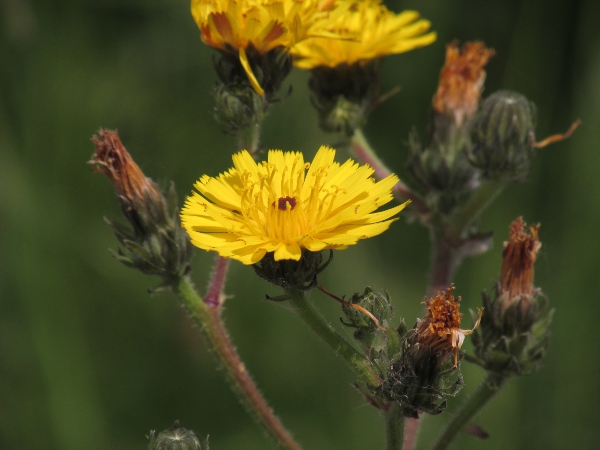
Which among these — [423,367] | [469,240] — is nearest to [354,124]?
[469,240]

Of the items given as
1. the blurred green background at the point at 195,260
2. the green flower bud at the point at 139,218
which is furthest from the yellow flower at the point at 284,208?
the blurred green background at the point at 195,260

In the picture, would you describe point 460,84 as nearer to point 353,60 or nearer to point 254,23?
point 353,60

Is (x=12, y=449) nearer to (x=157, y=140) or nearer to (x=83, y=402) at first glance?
(x=83, y=402)

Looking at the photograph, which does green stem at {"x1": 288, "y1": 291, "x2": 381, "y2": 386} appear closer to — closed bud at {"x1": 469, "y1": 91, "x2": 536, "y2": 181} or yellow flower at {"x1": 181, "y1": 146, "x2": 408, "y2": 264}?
yellow flower at {"x1": 181, "y1": 146, "x2": 408, "y2": 264}

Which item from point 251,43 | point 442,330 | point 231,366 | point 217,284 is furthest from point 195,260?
point 442,330

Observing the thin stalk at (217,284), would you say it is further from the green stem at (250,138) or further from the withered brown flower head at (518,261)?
the withered brown flower head at (518,261)

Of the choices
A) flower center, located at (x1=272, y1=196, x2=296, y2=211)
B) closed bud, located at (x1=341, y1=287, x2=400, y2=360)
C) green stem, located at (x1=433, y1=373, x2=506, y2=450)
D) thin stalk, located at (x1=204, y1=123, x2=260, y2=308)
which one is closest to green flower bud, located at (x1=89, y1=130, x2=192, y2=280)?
thin stalk, located at (x1=204, y1=123, x2=260, y2=308)
